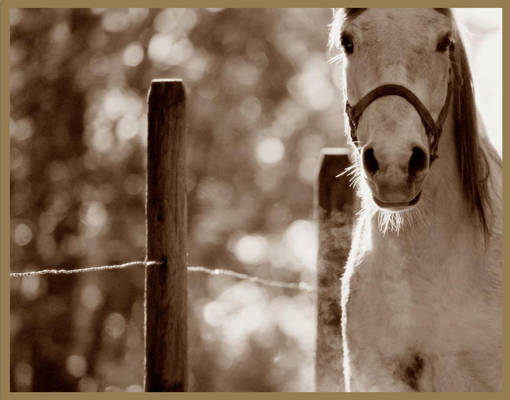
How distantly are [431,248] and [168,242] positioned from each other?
1.11 meters

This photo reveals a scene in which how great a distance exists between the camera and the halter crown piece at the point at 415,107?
2857 millimetres

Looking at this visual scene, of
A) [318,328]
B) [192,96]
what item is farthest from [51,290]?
[318,328]

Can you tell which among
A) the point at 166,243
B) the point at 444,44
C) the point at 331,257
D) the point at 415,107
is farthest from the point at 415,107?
the point at 331,257

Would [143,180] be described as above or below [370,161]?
above

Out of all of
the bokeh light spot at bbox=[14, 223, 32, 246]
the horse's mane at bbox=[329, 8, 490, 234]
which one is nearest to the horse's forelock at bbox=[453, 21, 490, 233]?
the horse's mane at bbox=[329, 8, 490, 234]

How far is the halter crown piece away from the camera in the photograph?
286 centimetres

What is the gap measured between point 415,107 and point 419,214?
1.69ft

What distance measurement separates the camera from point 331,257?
4.66 meters

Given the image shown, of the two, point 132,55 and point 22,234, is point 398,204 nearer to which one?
point 132,55

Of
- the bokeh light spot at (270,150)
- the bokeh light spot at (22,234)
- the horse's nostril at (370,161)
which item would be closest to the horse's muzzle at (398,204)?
the horse's nostril at (370,161)

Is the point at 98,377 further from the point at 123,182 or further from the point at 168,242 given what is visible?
the point at 168,242

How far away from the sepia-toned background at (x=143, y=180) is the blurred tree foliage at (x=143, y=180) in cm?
3

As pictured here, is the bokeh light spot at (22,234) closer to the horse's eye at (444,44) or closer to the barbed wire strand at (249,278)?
the barbed wire strand at (249,278)

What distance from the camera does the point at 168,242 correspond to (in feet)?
10.8
